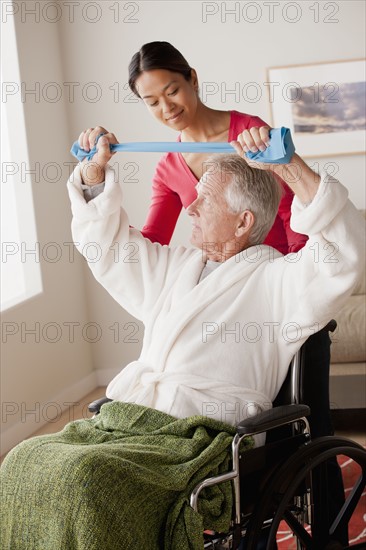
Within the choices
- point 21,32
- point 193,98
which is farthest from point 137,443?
point 21,32

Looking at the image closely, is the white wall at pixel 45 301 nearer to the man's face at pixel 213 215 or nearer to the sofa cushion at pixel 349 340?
the sofa cushion at pixel 349 340

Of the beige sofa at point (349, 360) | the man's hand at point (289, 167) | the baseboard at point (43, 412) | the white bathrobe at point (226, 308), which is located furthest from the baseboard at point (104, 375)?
the man's hand at point (289, 167)

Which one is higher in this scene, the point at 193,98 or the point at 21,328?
the point at 193,98

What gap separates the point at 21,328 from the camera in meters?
4.15

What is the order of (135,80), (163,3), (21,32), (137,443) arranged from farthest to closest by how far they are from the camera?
(163,3) < (21,32) < (135,80) < (137,443)

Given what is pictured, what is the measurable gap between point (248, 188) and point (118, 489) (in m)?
0.82

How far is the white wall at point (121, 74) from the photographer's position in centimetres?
456

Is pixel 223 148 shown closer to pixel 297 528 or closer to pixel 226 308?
pixel 226 308

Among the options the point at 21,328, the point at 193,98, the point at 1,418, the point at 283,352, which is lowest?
the point at 1,418

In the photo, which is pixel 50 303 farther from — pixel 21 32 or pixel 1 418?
pixel 21 32

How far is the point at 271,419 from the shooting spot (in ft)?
6.22

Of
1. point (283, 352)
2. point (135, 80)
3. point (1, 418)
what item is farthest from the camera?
point (1, 418)

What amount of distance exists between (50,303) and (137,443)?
106 inches

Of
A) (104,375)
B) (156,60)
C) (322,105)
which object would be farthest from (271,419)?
(104,375)
